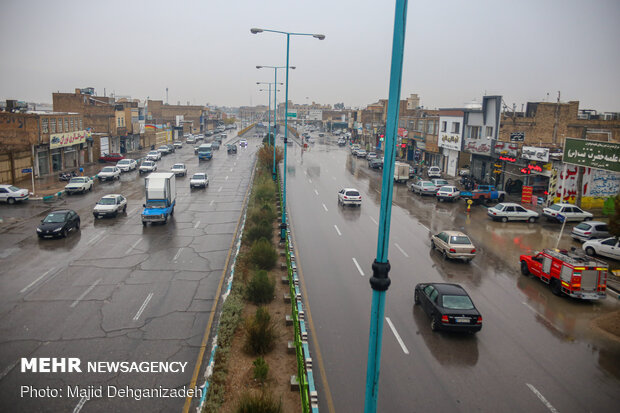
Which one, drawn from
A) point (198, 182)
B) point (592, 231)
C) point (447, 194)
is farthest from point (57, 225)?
point (447, 194)

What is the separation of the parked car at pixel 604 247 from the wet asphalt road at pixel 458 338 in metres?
2.11

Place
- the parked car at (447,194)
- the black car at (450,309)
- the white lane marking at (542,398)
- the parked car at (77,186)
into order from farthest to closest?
the parked car at (447,194)
the parked car at (77,186)
the black car at (450,309)
the white lane marking at (542,398)

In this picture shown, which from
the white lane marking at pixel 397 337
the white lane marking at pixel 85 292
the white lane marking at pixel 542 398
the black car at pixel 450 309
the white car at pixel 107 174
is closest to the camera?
the white lane marking at pixel 542 398

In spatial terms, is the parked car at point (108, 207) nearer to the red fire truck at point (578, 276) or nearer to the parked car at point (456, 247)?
the parked car at point (456, 247)

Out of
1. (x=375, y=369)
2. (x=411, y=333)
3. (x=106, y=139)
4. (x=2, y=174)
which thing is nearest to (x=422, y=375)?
(x=411, y=333)

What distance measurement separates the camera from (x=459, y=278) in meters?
19.9

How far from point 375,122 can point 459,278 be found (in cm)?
8375

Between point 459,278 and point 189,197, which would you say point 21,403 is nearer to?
point 459,278

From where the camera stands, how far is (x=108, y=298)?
16422mm

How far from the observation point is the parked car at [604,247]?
76.4 feet

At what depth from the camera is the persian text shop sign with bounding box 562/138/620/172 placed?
30.5m

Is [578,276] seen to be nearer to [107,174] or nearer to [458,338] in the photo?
[458,338]

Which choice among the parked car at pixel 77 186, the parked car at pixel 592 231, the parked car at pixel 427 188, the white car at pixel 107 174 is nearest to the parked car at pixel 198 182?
the parked car at pixel 77 186

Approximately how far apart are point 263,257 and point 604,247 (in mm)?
17766
